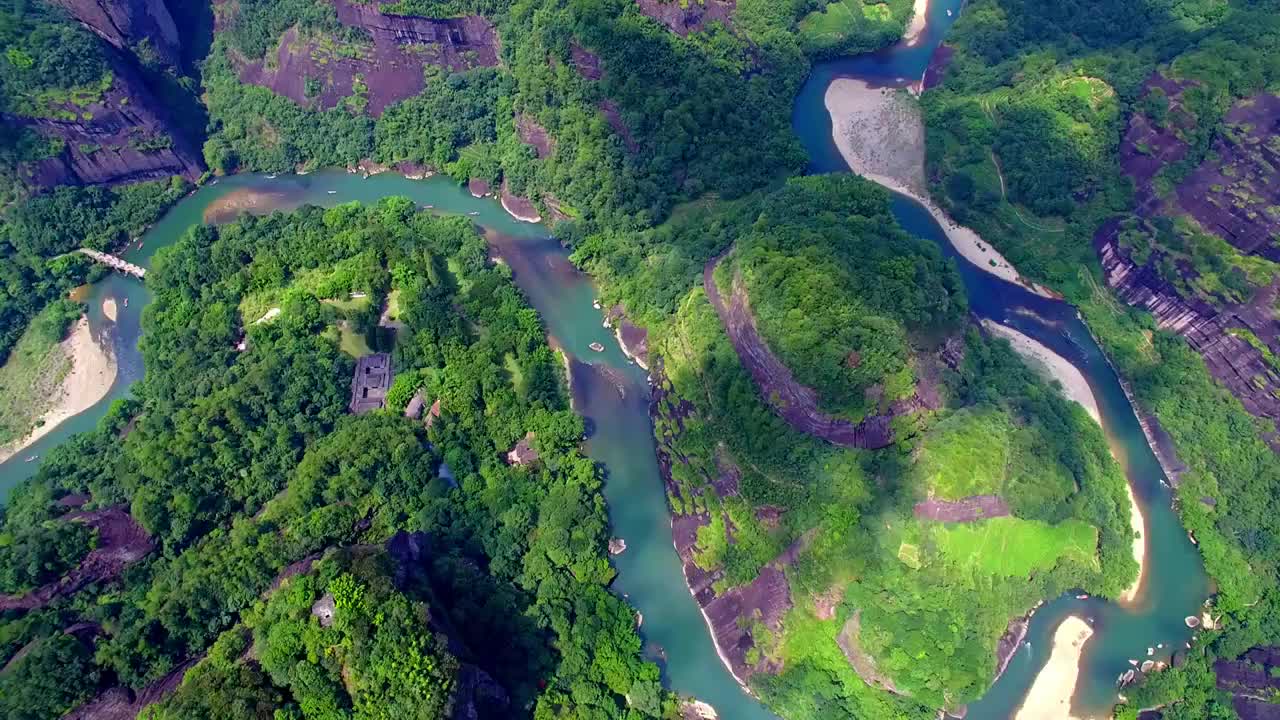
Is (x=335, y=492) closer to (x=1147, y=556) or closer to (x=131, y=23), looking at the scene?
(x=131, y=23)

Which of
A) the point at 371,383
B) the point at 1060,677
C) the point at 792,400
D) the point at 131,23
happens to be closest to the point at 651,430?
the point at 792,400

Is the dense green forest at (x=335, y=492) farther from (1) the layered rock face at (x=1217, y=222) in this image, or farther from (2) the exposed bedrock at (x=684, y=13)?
(1) the layered rock face at (x=1217, y=222)

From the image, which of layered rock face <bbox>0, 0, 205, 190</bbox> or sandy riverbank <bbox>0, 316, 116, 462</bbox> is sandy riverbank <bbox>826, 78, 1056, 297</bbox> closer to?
layered rock face <bbox>0, 0, 205, 190</bbox>

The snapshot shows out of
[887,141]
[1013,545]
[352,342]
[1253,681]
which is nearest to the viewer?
[1253,681]

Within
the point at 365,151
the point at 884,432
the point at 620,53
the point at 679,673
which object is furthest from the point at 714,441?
the point at 365,151

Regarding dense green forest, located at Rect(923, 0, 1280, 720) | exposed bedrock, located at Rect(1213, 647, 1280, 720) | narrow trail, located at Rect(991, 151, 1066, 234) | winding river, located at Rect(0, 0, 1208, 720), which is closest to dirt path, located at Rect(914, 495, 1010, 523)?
winding river, located at Rect(0, 0, 1208, 720)

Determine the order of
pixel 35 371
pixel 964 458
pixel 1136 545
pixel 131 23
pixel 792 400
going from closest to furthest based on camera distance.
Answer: pixel 964 458
pixel 792 400
pixel 1136 545
pixel 35 371
pixel 131 23

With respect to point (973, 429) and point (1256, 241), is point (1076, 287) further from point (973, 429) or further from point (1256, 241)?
point (973, 429)
